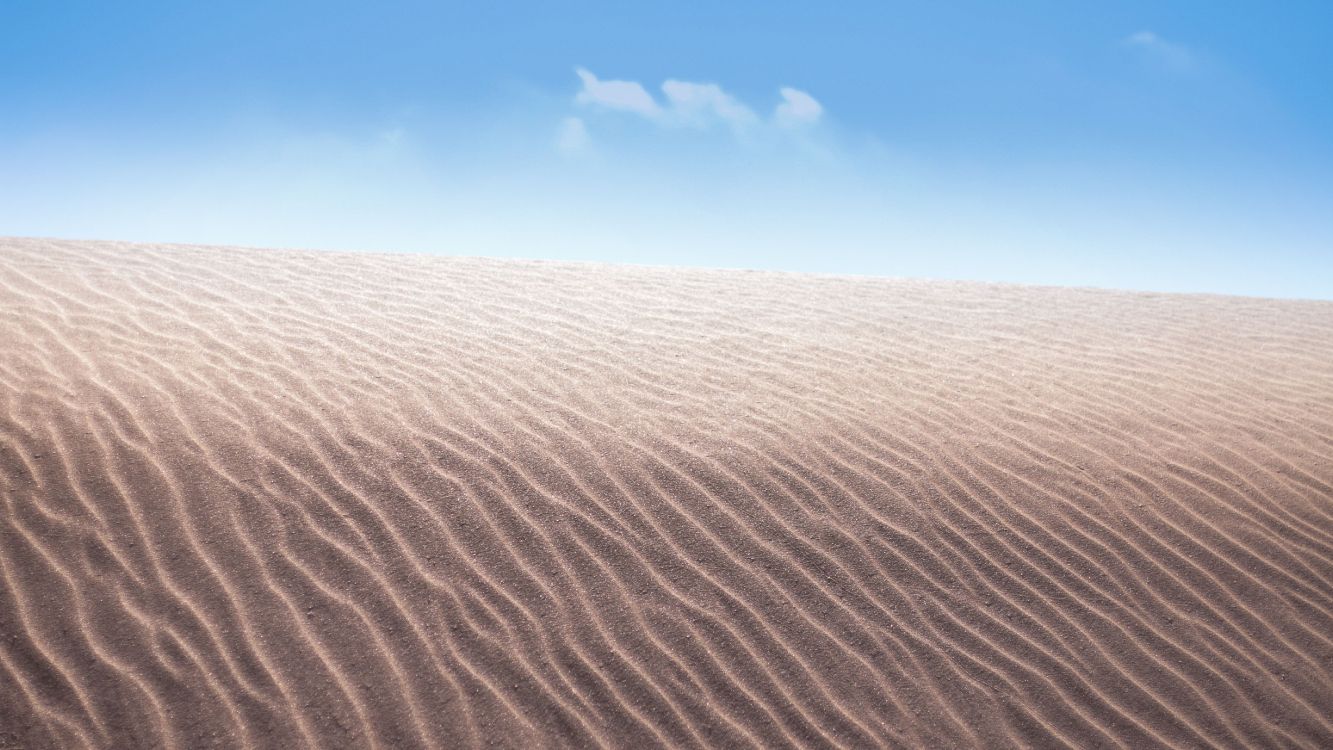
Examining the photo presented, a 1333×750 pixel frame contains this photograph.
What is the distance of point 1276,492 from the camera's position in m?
4.69

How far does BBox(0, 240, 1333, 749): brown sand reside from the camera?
3.23m

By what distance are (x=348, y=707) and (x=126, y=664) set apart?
1032 millimetres

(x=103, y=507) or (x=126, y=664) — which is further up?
(x=103, y=507)

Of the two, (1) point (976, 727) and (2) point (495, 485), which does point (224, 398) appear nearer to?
(2) point (495, 485)

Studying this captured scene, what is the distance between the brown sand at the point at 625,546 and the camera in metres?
3.23

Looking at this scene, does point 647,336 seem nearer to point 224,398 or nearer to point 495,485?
point 495,485

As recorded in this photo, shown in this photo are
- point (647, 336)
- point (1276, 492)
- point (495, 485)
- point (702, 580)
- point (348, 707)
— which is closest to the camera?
point (348, 707)

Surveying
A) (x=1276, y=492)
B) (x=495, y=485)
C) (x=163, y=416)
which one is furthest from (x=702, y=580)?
(x=1276, y=492)

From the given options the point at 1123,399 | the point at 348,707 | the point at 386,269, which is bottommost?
the point at 348,707

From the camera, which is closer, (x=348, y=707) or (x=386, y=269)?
(x=348, y=707)

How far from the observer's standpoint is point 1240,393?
6.39 meters

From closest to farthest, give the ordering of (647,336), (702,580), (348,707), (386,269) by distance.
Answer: (348,707) < (702,580) < (647,336) < (386,269)

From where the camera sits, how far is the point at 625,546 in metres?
4.00

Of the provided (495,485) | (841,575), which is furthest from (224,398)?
(841,575)
